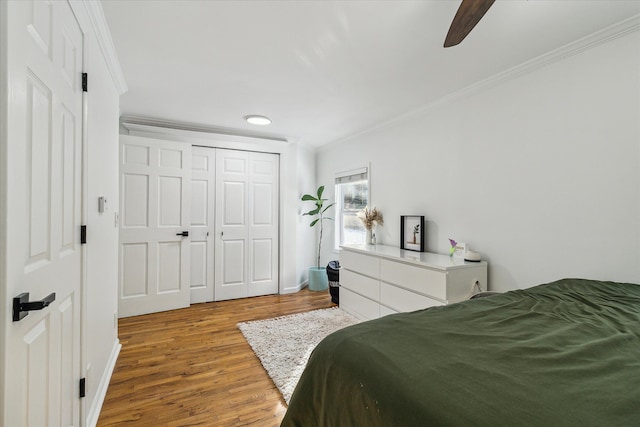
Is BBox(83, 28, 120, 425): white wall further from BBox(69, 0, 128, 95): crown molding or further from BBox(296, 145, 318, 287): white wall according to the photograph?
BBox(296, 145, 318, 287): white wall

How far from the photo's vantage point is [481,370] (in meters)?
0.86

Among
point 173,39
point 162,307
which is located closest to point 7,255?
point 173,39

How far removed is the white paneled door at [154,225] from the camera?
3.51 meters

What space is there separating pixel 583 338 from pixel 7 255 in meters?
1.90

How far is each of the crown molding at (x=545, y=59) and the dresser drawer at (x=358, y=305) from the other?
215cm

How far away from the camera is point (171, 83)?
268 centimetres

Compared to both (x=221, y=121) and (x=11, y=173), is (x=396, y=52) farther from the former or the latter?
(x=221, y=121)

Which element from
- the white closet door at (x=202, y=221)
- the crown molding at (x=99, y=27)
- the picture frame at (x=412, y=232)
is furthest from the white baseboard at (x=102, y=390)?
the picture frame at (x=412, y=232)

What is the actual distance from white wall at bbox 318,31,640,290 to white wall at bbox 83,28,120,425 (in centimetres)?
286

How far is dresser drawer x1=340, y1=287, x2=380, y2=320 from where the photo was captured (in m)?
3.20

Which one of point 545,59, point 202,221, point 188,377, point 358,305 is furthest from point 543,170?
point 202,221

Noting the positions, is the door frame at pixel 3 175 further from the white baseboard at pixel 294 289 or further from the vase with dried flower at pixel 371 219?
the white baseboard at pixel 294 289

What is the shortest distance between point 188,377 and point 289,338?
0.95 meters

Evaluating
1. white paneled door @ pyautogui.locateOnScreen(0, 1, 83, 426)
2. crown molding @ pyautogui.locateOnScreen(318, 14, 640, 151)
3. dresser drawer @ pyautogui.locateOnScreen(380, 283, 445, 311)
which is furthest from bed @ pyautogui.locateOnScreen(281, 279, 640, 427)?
crown molding @ pyautogui.locateOnScreen(318, 14, 640, 151)
